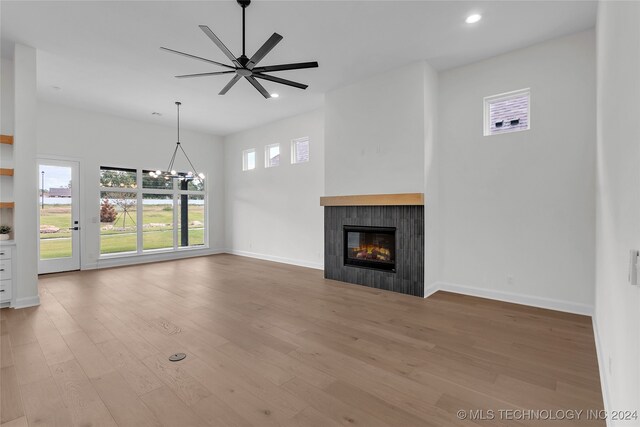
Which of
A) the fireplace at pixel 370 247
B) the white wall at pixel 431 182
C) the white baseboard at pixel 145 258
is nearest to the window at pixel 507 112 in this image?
the white wall at pixel 431 182

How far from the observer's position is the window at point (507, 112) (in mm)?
4137

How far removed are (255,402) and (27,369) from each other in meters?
2.04

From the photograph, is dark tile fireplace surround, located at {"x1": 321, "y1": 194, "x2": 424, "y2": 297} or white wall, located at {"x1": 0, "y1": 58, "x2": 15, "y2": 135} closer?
white wall, located at {"x1": 0, "y1": 58, "x2": 15, "y2": 135}

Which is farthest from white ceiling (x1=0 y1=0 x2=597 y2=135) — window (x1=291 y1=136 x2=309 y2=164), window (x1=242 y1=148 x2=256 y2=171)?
window (x1=242 y1=148 x2=256 y2=171)

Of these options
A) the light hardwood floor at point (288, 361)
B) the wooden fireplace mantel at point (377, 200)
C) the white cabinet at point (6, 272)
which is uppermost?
the wooden fireplace mantel at point (377, 200)

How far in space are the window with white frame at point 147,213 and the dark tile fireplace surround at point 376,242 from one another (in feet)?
16.2

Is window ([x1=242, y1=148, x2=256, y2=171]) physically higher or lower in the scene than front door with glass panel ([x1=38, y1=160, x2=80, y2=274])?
higher

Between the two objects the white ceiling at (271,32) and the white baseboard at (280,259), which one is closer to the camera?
the white ceiling at (271,32)

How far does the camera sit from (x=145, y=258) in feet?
25.4

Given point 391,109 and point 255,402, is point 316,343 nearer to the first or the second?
point 255,402

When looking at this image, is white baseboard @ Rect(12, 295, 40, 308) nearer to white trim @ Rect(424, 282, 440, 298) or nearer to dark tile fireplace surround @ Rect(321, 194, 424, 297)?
dark tile fireplace surround @ Rect(321, 194, 424, 297)

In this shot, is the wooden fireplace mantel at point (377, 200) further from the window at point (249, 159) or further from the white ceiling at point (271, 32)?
the window at point (249, 159)

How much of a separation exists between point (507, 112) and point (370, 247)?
2869 mm

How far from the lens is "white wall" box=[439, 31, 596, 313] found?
3699mm
